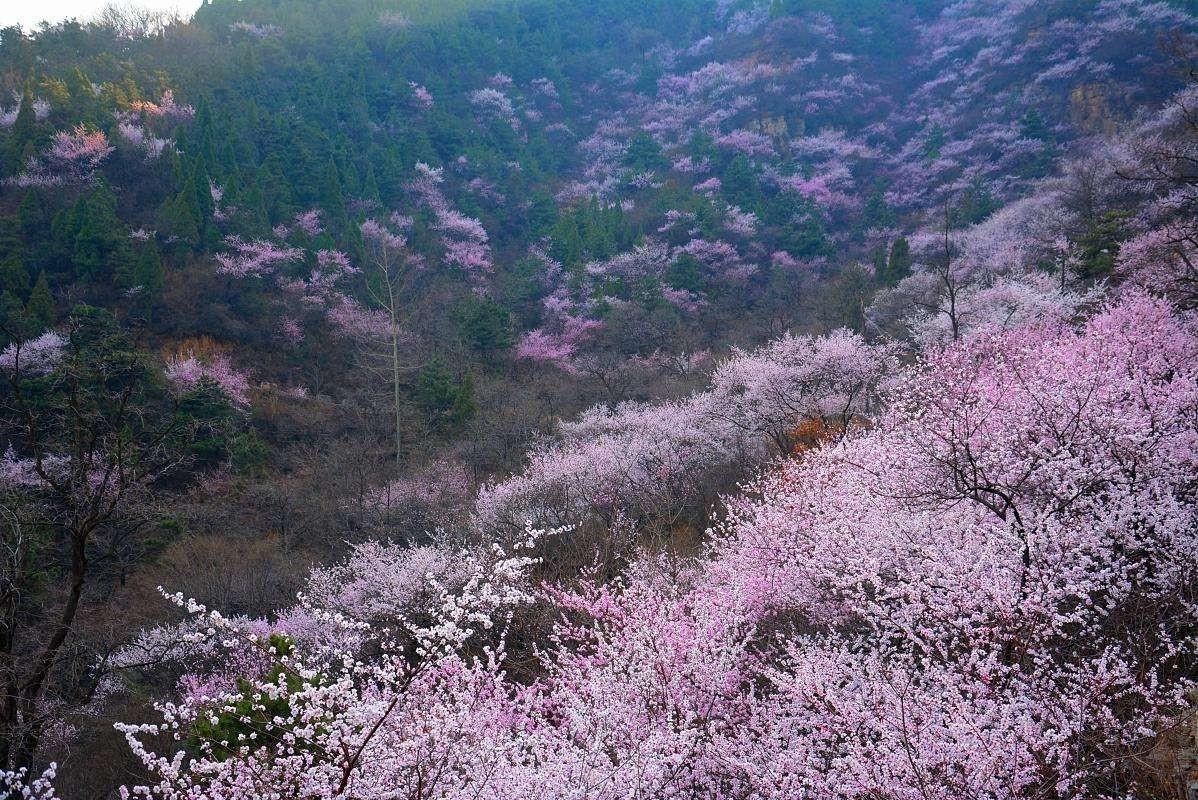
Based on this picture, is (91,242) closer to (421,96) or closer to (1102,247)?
(421,96)

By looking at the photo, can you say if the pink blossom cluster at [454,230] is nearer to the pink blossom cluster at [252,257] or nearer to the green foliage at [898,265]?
the pink blossom cluster at [252,257]

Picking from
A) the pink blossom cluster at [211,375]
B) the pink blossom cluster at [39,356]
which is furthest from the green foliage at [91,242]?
the pink blossom cluster at [211,375]

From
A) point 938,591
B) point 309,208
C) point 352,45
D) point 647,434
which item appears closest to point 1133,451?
point 938,591

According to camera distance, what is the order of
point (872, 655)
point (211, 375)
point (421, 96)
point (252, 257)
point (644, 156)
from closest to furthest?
point (872, 655) → point (211, 375) → point (252, 257) → point (421, 96) → point (644, 156)

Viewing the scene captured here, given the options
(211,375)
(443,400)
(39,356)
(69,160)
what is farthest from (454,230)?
(39,356)

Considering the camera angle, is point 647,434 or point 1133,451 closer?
point 1133,451

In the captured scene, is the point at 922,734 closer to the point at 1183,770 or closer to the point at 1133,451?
the point at 1183,770

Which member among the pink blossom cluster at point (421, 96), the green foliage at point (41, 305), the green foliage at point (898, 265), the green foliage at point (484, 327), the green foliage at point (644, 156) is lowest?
the green foliage at point (898, 265)

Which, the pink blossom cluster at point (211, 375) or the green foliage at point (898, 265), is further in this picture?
the green foliage at point (898, 265)

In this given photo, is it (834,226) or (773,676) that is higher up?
(773,676)
